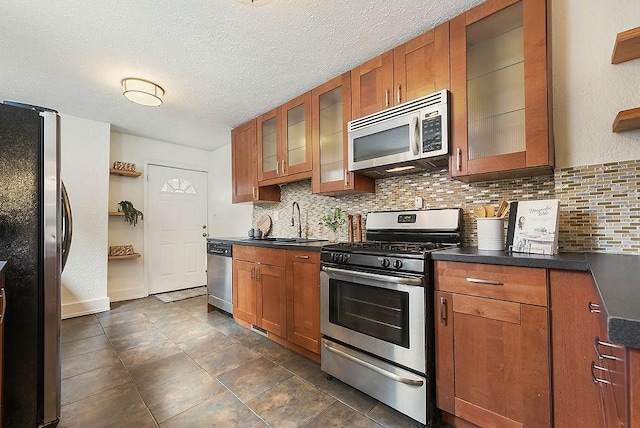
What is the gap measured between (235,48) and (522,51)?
184cm

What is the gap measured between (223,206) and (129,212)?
1278 millimetres

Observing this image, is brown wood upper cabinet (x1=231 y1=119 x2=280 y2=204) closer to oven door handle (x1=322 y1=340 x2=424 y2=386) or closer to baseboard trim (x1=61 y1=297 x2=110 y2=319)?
oven door handle (x1=322 y1=340 x2=424 y2=386)

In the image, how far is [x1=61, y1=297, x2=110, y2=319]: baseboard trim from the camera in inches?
131

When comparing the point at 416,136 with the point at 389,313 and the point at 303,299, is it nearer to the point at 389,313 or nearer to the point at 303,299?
the point at 389,313

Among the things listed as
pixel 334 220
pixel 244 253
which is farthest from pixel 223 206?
pixel 334 220

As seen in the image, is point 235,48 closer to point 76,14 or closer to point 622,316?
point 76,14

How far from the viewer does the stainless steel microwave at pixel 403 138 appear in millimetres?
1778

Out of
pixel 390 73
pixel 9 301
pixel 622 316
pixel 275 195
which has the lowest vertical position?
pixel 9 301

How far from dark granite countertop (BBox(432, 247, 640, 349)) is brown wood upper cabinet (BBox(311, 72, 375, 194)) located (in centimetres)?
106

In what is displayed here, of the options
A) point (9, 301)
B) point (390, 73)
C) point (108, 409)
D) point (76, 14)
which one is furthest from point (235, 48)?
point (108, 409)

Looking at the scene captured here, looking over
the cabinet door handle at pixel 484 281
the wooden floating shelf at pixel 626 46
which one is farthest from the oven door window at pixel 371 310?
the wooden floating shelf at pixel 626 46

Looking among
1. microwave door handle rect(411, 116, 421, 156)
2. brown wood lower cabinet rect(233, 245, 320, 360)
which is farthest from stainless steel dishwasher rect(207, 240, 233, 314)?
microwave door handle rect(411, 116, 421, 156)

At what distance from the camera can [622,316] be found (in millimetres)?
479

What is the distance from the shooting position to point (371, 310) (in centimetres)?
175
